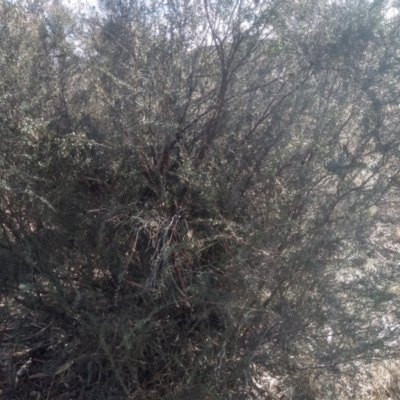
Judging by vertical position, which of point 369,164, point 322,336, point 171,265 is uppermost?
point 369,164

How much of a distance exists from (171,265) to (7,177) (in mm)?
1160

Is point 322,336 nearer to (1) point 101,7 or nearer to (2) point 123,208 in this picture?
(2) point 123,208

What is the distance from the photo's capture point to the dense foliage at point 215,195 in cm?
371

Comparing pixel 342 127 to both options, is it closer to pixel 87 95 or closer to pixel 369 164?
pixel 369 164

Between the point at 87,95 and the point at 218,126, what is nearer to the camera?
the point at 218,126

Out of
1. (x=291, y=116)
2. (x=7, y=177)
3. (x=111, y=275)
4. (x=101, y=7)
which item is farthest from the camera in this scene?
(x=101, y=7)

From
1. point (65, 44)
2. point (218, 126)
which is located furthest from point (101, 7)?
point (218, 126)

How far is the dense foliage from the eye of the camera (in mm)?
3715

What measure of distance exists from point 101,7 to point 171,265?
83.6 inches

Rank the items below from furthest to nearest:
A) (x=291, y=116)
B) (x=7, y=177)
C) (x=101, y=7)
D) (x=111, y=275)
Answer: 1. (x=101, y=7)
2. (x=111, y=275)
3. (x=291, y=116)
4. (x=7, y=177)

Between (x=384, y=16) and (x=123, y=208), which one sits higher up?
(x=384, y=16)

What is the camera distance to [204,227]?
391 cm

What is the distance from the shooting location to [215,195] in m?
3.77

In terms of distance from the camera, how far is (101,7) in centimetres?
450
